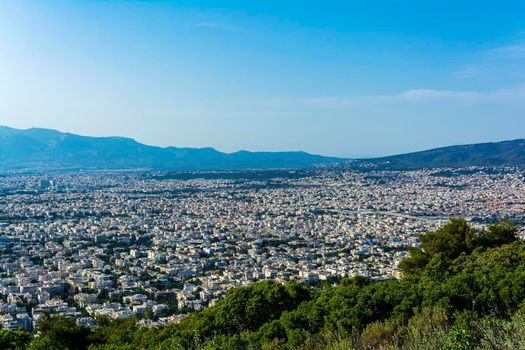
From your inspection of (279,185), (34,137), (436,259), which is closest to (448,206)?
(279,185)

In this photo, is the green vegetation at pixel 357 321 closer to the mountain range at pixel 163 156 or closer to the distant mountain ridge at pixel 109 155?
the mountain range at pixel 163 156

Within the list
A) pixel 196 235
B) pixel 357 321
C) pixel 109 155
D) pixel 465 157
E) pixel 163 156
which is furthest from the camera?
pixel 163 156

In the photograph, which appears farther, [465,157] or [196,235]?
[465,157]

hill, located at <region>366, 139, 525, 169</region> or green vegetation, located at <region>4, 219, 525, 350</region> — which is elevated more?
hill, located at <region>366, 139, 525, 169</region>

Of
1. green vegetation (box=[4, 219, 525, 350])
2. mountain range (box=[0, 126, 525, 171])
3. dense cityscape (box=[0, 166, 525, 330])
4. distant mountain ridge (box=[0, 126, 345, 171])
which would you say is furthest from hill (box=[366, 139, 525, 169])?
green vegetation (box=[4, 219, 525, 350])

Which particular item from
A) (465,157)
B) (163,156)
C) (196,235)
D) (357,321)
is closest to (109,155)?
(163,156)

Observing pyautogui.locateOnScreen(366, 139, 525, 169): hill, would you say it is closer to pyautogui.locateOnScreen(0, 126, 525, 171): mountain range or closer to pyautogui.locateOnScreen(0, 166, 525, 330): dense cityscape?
pyautogui.locateOnScreen(0, 126, 525, 171): mountain range

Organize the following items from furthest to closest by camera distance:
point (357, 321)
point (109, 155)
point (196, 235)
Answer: point (109, 155), point (196, 235), point (357, 321)

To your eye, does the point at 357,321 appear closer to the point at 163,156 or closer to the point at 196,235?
the point at 196,235
